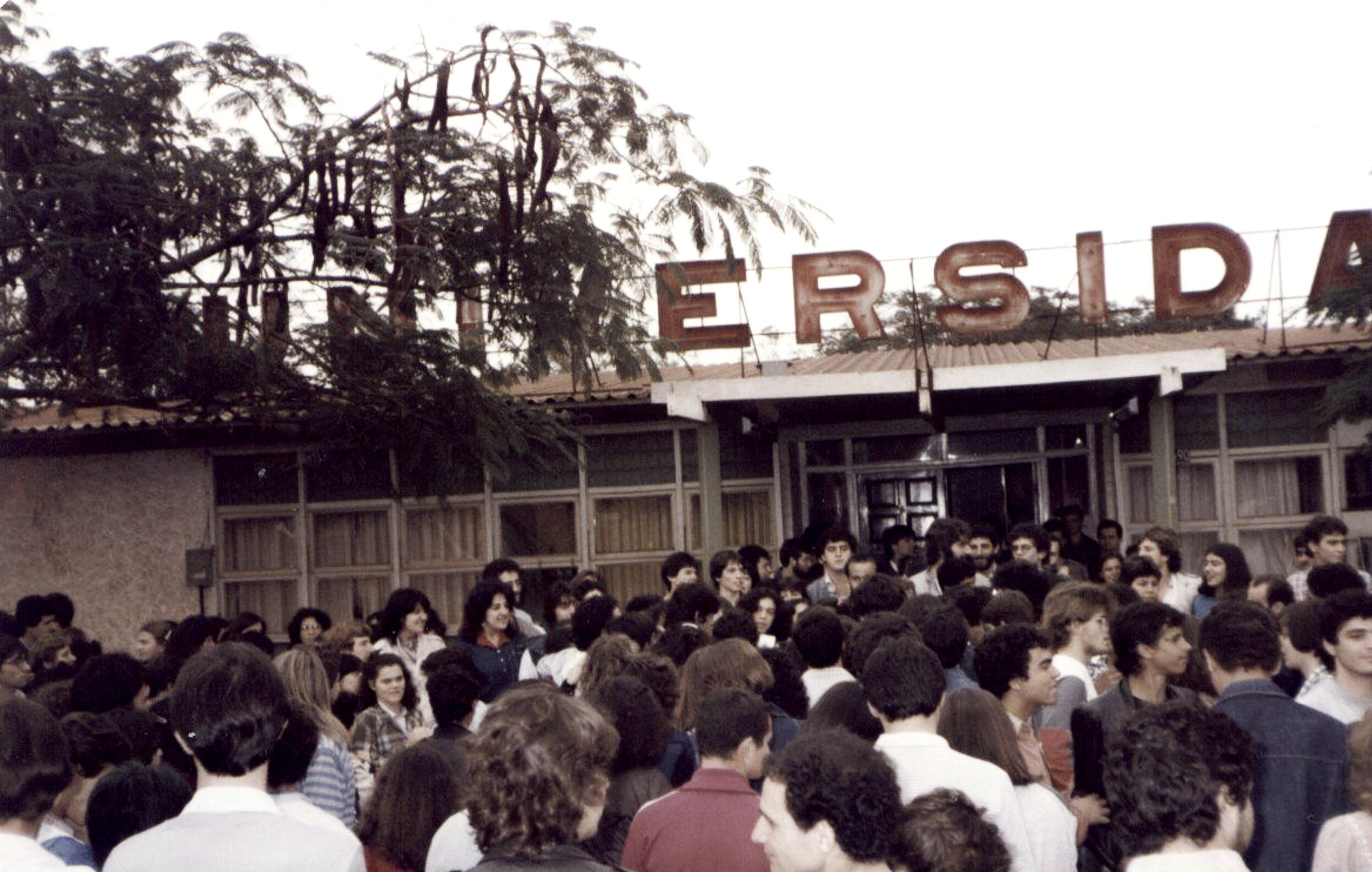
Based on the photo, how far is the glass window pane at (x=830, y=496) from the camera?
1586 cm

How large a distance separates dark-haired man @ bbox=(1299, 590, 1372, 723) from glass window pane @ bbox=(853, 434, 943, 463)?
1080 cm

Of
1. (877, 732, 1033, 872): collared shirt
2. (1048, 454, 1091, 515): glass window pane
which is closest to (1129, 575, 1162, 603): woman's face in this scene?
(877, 732, 1033, 872): collared shirt

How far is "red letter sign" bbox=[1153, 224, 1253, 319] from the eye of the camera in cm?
1611

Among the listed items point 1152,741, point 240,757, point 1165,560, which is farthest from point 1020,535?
point 240,757

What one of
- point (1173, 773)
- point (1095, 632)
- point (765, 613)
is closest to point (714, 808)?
point (1173, 773)

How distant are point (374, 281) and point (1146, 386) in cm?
736

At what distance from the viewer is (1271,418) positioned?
14617 mm

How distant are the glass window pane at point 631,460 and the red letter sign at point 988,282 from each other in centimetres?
365

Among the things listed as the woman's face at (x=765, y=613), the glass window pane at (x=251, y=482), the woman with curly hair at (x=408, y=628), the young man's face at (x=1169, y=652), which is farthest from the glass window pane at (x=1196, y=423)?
the young man's face at (x=1169, y=652)

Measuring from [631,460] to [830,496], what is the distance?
8.04ft

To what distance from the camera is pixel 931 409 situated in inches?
532

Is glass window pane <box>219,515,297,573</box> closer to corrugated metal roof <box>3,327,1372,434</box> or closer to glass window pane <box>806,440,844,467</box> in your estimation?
corrugated metal roof <box>3,327,1372,434</box>

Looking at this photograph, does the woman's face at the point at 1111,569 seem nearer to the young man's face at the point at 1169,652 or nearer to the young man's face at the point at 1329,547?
the young man's face at the point at 1329,547

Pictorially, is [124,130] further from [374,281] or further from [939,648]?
[939,648]
